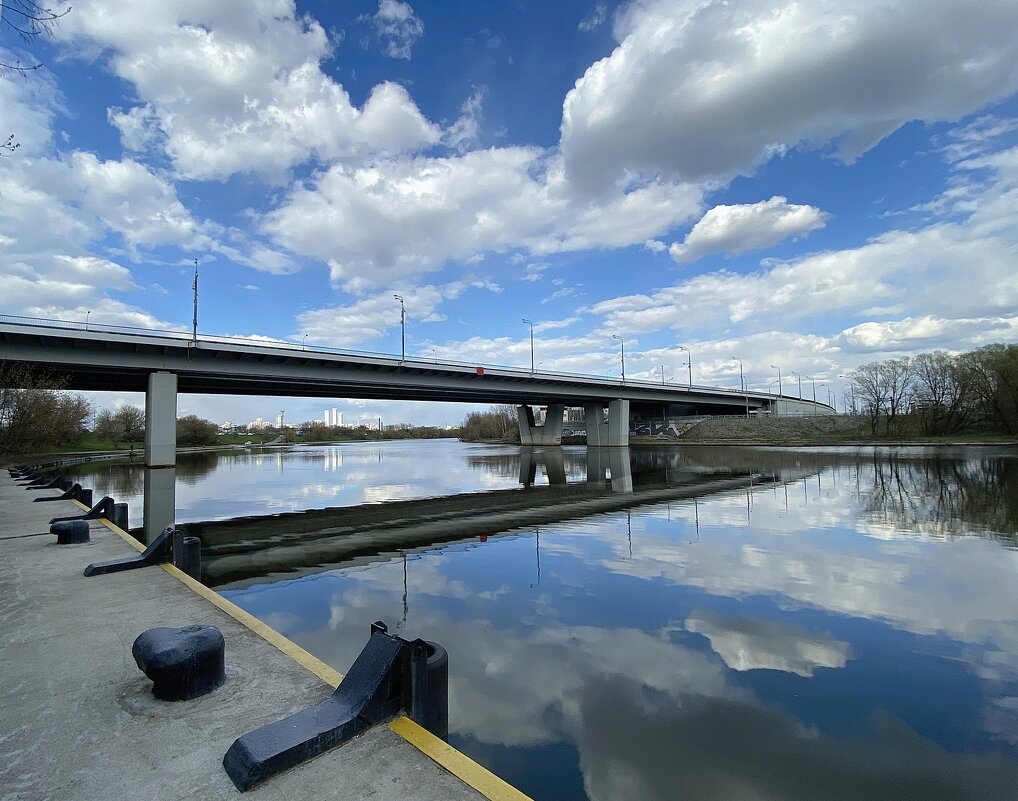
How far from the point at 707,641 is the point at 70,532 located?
1233 centimetres

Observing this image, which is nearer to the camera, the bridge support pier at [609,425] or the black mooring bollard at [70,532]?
the black mooring bollard at [70,532]

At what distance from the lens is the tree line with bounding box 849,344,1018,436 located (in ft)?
214

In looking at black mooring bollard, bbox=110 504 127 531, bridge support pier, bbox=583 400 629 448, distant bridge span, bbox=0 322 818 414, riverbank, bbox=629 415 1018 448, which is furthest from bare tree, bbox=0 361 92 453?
riverbank, bbox=629 415 1018 448

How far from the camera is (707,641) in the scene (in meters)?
6.55

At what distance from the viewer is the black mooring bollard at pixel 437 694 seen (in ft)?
12.8

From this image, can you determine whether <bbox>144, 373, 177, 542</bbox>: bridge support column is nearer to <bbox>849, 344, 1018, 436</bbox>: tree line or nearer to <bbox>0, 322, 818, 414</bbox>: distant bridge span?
<bbox>0, 322, 818, 414</bbox>: distant bridge span

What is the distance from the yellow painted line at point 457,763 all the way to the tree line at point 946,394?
3271 inches

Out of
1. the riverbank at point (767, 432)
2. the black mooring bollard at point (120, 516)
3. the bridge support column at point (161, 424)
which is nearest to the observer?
the black mooring bollard at point (120, 516)

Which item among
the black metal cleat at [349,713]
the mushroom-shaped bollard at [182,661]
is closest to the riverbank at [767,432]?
the black metal cleat at [349,713]

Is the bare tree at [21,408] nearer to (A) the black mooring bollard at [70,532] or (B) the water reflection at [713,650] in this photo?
(A) the black mooring bollard at [70,532]

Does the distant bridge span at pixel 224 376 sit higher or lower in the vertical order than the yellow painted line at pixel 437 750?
higher

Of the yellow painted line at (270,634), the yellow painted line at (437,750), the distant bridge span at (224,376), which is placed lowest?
the yellow painted line at (270,634)

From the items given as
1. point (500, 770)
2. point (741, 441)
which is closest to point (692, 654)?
point (500, 770)

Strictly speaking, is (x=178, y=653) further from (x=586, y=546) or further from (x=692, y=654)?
(x=586, y=546)
